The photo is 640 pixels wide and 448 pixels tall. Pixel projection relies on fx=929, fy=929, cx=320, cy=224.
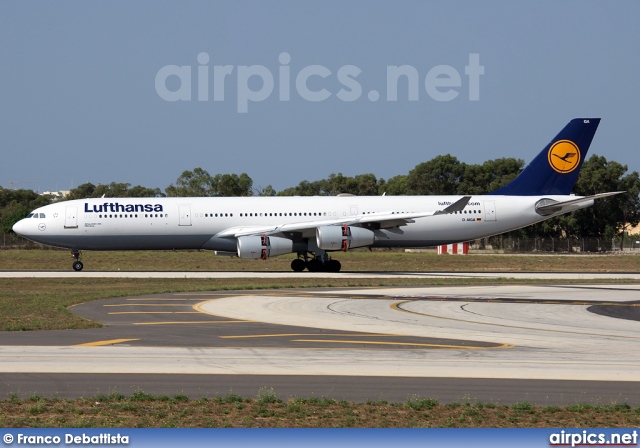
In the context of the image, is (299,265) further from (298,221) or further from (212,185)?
(212,185)

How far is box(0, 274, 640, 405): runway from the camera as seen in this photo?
13719 mm

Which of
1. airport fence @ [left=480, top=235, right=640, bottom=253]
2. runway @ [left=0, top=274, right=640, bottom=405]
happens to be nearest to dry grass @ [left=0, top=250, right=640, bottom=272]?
airport fence @ [left=480, top=235, right=640, bottom=253]

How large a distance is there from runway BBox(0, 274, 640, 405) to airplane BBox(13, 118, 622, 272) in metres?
17.7

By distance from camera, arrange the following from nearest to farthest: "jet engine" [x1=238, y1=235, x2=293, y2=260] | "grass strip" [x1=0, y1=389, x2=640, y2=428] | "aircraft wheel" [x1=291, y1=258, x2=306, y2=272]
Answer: "grass strip" [x1=0, y1=389, x2=640, y2=428], "jet engine" [x1=238, y1=235, x2=293, y2=260], "aircraft wheel" [x1=291, y1=258, x2=306, y2=272]

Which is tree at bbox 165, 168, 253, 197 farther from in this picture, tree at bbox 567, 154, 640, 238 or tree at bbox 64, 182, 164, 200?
tree at bbox 567, 154, 640, 238

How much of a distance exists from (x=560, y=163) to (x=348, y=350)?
37.0 meters

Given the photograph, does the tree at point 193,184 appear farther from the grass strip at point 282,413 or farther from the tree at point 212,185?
the grass strip at point 282,413

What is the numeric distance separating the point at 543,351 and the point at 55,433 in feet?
34.4

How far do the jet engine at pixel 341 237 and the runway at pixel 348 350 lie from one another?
55.2 ft

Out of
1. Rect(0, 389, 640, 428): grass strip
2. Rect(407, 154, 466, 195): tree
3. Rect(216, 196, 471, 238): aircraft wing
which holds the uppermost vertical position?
Rect(407, 154, 466, 195): tree

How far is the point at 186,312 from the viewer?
25875 millimetres

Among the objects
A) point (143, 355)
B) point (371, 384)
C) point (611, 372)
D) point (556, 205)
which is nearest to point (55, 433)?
point (371, 384)

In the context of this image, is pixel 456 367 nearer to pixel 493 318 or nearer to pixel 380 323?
pixel 380 323

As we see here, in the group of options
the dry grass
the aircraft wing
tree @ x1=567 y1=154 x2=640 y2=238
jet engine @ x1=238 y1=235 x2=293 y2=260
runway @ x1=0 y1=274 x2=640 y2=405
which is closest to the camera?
runway @ x1=0 y1=274 x2=640 y2=405
